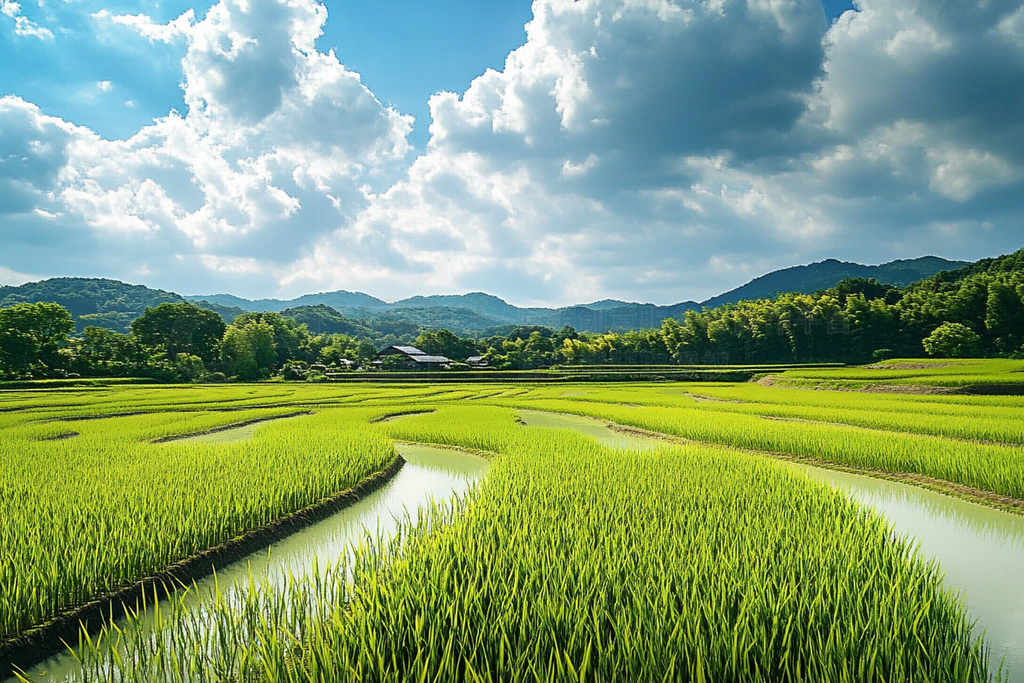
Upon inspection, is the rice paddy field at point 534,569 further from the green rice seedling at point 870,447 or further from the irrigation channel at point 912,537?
the irrigation channel at point 912,537

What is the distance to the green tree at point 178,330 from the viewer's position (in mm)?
52906

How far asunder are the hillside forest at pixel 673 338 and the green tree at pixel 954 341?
0.26 ft

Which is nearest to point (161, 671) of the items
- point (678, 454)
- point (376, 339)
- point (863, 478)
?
point (678, 454)

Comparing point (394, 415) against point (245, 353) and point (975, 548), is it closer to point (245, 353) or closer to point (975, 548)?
point (975, 548)

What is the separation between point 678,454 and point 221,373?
53.0 metres

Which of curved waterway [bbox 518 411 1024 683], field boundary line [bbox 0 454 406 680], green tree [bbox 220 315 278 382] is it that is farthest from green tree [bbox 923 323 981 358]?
green tree [bbox 220 315 278 382]

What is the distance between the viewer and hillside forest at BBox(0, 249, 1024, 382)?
37.8 metres

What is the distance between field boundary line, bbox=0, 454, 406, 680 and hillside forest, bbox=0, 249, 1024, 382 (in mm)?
42756

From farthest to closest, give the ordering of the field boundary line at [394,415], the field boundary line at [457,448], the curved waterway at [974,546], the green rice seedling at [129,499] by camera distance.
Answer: the field boundary line at [394,415], the field boundary line at [457,448], the green rice seedling at [129,499], the curved waterway at [974,546]

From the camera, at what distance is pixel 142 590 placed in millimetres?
3871

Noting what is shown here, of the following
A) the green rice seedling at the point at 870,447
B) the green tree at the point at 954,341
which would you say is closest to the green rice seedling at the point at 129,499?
the green rice seedling at the point at 870,447

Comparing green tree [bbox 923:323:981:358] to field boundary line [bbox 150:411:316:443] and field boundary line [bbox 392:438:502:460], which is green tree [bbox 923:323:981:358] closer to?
field boundary line [bbox 392:438:502:460]

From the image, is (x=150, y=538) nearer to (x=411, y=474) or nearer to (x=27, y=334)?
(x=411, y=474)

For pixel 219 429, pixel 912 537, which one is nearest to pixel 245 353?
pixel 219 429
